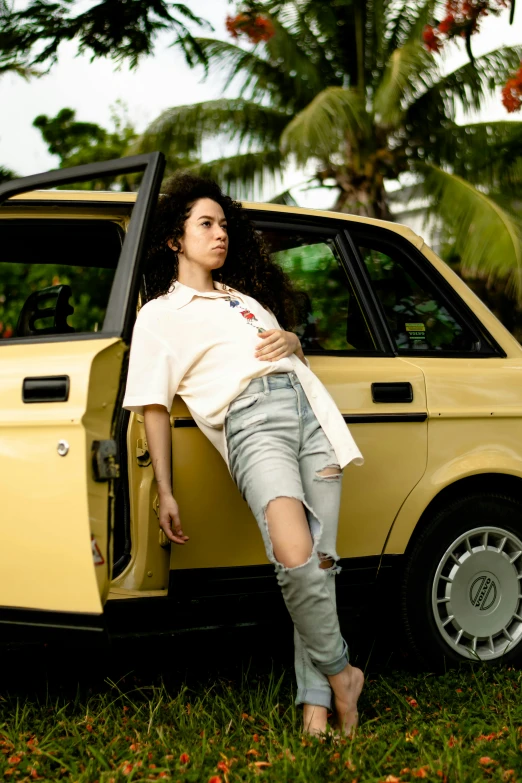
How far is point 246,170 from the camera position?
13.8 meters

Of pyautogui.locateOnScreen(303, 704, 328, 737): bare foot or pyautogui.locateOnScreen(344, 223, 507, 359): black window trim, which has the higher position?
pyautogui.locateOnScreen(344, 223, 507, 359): black window trim

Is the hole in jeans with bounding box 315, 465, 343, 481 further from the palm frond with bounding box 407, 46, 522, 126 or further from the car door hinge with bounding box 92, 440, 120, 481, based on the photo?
the palm frond with bounding box 407, 46, 522, 126

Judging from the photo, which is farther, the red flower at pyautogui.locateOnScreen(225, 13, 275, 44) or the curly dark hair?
the red flower at pyautogui.locateOnScreen(225, 13, 275, 44)

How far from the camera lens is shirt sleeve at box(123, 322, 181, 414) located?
8.88 feet

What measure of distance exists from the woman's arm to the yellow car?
0.13 m

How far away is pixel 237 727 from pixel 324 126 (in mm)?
10258

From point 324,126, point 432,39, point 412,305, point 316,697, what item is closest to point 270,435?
point 316,697

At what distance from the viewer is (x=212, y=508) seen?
2.94 metres

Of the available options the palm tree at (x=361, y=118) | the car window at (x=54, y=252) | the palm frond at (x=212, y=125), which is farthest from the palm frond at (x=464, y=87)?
the car window at (x=54, y=252)

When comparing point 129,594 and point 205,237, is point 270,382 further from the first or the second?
point 129,594

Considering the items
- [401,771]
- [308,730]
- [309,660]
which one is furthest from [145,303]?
[401,771]

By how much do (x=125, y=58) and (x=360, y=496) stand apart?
2.59 m

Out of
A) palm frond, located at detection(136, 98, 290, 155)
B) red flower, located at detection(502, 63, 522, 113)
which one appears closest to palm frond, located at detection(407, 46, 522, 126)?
palm frond, located at detection(136, 98, 290, 155)

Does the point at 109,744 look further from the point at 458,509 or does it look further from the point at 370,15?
the point at 370,15
